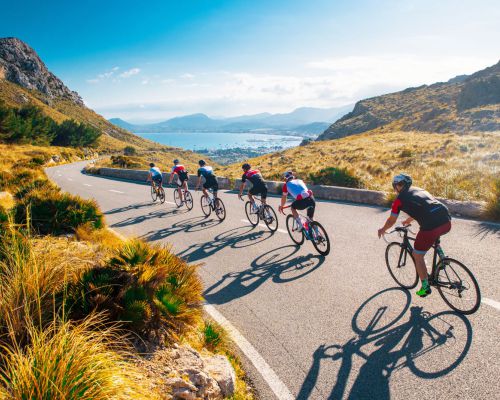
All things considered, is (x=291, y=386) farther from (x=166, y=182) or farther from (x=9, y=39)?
(x=9, y=39)

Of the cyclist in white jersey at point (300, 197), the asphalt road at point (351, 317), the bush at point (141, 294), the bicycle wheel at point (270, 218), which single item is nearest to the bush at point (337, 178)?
the asphalt road at point (351, 317)

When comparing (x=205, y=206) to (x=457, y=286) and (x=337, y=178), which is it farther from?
(x=457, y=286)

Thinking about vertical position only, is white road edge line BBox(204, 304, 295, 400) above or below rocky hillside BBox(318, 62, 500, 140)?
below

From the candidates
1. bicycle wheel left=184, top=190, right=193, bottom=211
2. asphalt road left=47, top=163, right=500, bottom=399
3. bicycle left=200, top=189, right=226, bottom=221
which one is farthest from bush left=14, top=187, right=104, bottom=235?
bicycle wheel left=184, top=190, right=193, bottom=211

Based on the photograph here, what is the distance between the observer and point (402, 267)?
5566 millimetres

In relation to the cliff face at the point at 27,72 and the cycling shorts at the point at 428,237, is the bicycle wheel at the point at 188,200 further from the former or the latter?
the cliff face at the point at 27,72

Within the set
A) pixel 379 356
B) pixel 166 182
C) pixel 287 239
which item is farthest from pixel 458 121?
pixel 379 356

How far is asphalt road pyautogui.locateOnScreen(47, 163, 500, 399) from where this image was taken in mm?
3471

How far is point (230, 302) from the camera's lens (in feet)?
18.1

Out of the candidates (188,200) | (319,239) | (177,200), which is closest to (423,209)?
Result: (319,239)

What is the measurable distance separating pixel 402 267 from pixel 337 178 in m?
9.69

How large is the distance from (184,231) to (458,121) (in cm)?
6516

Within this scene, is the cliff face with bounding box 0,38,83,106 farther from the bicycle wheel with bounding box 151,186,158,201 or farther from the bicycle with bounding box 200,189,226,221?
the bicycle with bounding box 200,189,226,221

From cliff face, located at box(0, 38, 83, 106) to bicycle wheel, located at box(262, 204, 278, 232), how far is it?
519 feet
